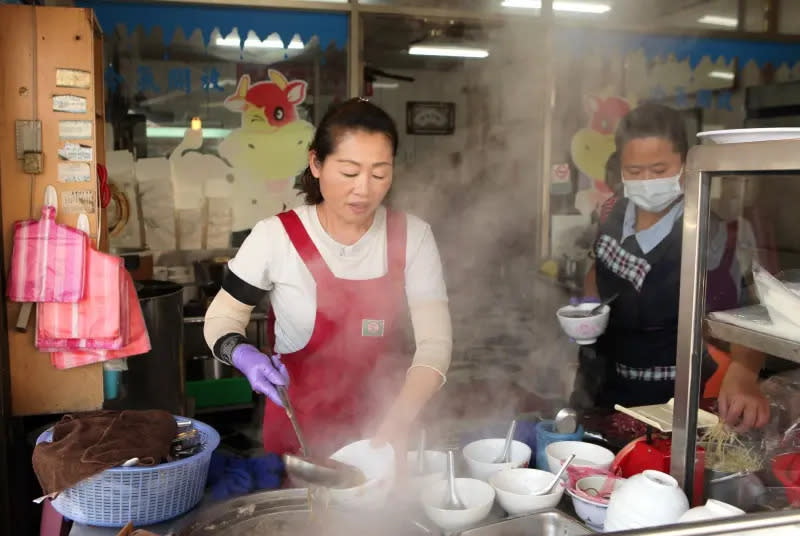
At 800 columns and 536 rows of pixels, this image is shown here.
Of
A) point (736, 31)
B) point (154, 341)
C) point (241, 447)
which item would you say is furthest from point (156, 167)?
point (736, 31)

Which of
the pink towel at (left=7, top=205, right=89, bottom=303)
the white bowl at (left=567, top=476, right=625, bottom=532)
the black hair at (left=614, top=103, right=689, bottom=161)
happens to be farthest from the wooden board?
the white bowl at (left=567, top=476, right=625, bottom=532)

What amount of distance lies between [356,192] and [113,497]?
102 cm

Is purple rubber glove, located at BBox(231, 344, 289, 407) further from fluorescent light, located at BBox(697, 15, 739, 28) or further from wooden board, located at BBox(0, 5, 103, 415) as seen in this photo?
fluorescent light, located at BBox(697, 15, 739, 28)

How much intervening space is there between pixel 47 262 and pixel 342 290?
1417 millimetres

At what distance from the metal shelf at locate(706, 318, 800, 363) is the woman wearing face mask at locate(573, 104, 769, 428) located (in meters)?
1.07

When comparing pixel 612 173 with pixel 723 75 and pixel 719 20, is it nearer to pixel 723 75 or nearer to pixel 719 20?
pixel 723 75

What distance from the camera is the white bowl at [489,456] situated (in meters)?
1.63

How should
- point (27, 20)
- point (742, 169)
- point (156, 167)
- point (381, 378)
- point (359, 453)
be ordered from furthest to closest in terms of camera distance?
point (156, 167), point (27, 20), point (381, 378), point (359, 453), point (742, 169)

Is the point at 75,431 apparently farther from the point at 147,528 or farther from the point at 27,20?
the point at 27,20

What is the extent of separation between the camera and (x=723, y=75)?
16.0 ft

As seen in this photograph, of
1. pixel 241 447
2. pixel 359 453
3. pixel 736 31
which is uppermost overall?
pixel 736 31

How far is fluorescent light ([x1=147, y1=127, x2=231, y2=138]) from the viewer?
4.13 metres

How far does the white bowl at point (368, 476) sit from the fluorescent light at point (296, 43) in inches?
118

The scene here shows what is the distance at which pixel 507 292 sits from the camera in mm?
4789
